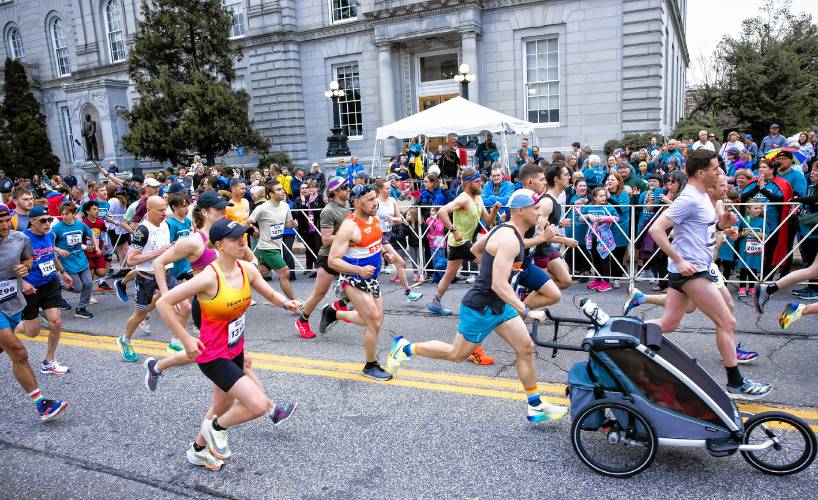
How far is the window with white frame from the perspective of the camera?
37656 millimetres

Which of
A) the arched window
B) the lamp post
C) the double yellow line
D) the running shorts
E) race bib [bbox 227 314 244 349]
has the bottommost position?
the double yellow line

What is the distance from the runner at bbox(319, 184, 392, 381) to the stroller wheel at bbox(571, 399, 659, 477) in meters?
Result: 2.22

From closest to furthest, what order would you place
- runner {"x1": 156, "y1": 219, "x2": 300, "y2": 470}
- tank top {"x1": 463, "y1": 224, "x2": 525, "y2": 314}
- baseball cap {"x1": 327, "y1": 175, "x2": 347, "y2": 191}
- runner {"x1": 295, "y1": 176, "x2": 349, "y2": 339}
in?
runner {"x1": 156, "y1": 219, "x2": 300, "y2": 470}
tank top {"x1": 463, "y1": 224, "x2": 525, "y2": 314}
runner {"x1": 295, "y1": 176, "x2": 349, "y2": 339}
baseball cap {"x1": 327, "y1": 175, "x2": 347, "y2": 191}

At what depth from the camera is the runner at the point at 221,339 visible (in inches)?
150

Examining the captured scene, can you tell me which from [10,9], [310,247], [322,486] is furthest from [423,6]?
[10,9]

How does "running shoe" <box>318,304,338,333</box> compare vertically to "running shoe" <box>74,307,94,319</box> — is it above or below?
above

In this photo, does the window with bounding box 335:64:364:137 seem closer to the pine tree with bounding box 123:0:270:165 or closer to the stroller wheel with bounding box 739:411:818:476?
the pine tree with bounding box 123:0:270:165

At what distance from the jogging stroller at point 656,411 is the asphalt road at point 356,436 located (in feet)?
0.56

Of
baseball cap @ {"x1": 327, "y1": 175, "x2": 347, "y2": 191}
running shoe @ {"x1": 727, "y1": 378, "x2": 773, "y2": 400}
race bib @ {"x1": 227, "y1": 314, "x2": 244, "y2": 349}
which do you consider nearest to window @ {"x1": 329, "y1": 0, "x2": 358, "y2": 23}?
baseball cap @ {"x1": 327, "y1": 175, "x2": 347, "y2": 191}

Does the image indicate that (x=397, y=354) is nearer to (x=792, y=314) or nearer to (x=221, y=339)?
(x=221, y=339)

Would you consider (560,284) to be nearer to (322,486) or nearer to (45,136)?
(322,486)

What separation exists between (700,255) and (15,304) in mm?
6048

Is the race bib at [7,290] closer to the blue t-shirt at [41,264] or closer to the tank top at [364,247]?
the blue t-shirt at [41,264]

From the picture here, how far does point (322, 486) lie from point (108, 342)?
4909 millimetres
